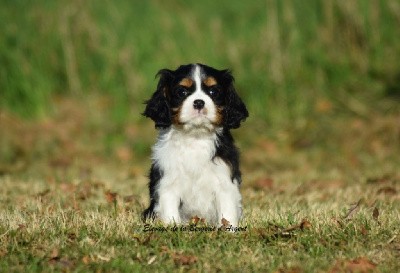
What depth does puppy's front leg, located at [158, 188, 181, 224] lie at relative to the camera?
6207mm

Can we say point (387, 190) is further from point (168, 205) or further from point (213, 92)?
point (168, 205)

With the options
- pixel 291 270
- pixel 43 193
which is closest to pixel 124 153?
pixel 43 193

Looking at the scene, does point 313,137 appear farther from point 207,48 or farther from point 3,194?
point 3,194

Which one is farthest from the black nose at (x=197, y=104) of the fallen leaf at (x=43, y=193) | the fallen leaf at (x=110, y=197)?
the fallen leaf at (x=43, y=193)

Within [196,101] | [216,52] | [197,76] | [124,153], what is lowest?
[196,101]

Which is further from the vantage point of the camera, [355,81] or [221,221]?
[355,81]

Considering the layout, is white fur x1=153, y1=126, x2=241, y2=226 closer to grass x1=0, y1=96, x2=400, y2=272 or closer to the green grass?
grass x1=0, y1=96, x2=400, y2=272

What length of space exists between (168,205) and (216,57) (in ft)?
24.2

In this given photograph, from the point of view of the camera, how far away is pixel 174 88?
635cm

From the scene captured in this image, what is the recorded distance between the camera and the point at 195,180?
6.25 m

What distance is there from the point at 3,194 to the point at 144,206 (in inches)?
70.8

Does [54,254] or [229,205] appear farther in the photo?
[229,205]

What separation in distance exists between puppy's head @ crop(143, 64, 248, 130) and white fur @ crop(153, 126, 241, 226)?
0.13 meters

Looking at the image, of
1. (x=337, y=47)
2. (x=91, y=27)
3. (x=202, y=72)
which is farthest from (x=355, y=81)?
(x=202, y=72)
